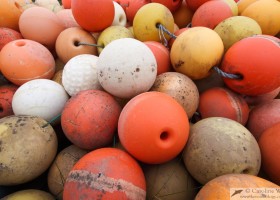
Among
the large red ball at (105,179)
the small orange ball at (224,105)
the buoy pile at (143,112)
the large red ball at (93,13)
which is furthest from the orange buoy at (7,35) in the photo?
the small orange ball at (224,105)

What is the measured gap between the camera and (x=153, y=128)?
1081mm

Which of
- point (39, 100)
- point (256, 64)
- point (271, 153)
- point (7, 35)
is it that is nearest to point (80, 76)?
point (39, 100)

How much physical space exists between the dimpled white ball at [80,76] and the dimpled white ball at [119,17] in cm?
74

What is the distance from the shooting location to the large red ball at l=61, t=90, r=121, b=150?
1.30m

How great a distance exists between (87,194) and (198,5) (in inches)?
71.7

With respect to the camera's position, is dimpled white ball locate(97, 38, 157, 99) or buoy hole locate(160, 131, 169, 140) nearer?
buoy hole locate(160, 131, 169, 140)

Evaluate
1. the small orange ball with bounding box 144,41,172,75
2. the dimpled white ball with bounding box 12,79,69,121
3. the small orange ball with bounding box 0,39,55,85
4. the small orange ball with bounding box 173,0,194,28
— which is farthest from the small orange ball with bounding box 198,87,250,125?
the small orange ball with bounding box 0,39,55,85

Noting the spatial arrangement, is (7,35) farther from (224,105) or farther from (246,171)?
(246,171)

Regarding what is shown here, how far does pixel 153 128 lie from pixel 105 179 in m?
0.30

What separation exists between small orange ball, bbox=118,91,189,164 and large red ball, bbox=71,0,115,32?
979mm

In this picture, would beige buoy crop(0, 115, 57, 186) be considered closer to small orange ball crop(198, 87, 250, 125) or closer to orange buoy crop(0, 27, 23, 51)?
orange buoy crop(0, 27, 23, 51)

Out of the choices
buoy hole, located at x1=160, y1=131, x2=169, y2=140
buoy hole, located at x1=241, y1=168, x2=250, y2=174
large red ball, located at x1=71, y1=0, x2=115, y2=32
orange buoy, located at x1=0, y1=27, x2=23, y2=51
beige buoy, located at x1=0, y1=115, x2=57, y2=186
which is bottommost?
beige buoy, located at x1=0, y1=115, x2=57, y2=186

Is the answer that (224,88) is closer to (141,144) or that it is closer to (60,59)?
(141,144)

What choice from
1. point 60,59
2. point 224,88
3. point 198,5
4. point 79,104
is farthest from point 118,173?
point 198,5
